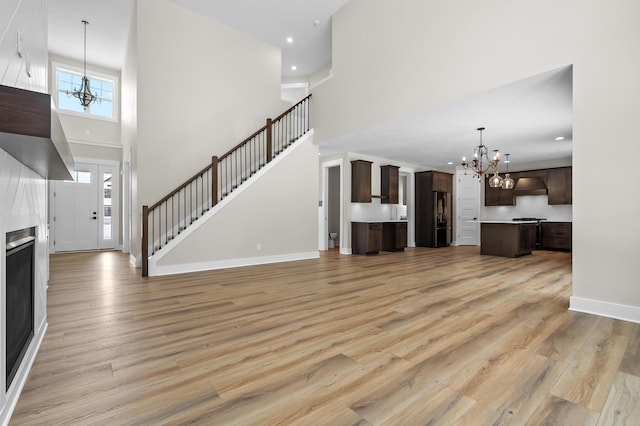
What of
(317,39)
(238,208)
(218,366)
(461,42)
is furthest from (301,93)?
(218,366)

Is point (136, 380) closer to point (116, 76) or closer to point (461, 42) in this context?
point (461, 42)

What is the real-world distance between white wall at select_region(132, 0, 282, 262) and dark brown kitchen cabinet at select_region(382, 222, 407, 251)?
428cm

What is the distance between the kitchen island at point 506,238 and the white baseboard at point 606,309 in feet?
14.3

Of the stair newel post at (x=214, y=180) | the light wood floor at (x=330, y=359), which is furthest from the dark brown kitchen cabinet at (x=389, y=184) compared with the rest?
the light wood floor at (x=330, y=359)

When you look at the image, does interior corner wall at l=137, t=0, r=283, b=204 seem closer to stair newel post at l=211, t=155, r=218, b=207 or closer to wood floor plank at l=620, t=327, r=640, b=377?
stair newel post at l=211, t=155, r=218, b=207

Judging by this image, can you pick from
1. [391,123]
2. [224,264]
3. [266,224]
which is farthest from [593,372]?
[266,224]

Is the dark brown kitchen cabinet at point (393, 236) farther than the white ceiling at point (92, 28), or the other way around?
the dark brown kitchen cabinet at point (393, 236)

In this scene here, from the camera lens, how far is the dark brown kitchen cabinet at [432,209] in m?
9.34

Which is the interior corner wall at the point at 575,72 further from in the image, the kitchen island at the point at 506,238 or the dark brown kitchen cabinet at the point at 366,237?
the kitchen island at the point at 506,238

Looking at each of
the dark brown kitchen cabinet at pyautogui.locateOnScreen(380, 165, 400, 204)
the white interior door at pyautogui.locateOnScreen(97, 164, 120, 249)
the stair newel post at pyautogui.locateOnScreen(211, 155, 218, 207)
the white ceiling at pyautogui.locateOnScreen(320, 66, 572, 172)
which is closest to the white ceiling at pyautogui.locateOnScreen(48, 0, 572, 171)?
the white ceiling at pyautogui.locateOnScreen(320, 66, 572, 172)

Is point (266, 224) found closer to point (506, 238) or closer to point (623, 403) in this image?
point (623, 403)

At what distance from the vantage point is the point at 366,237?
7488mm

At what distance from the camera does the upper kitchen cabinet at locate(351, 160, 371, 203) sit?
7801 mm

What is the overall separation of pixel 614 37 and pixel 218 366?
4.55 metres
